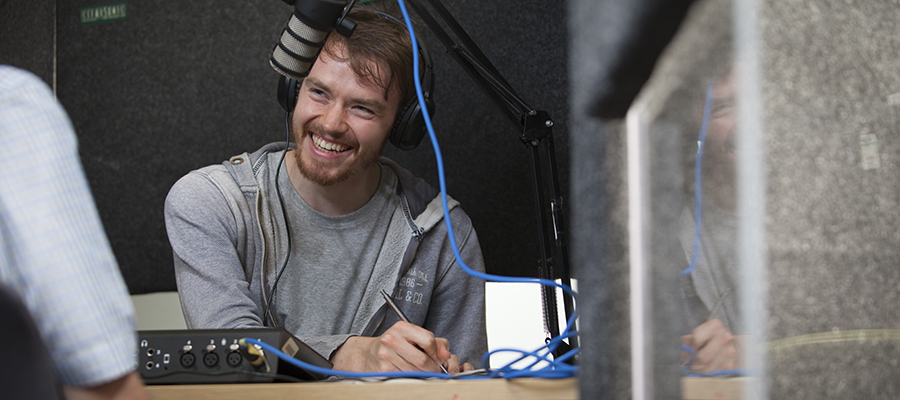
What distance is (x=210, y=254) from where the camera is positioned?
0.97 metres

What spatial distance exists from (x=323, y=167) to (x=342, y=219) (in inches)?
4.0

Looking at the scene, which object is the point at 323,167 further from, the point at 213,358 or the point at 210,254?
the point at 213,358

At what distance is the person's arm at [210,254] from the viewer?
0.88 metres

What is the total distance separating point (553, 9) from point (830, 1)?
4.29 ft

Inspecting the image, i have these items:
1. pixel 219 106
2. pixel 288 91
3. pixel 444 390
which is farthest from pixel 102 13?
pixel 444 390

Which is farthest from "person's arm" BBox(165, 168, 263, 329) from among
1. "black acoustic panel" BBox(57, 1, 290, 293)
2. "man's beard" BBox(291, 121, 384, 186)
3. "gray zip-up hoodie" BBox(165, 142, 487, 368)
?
"black acoustic panel" BBox(57, 1, 290, 293)

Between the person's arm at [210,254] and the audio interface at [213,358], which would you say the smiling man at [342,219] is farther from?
the audio interface at [213,358]

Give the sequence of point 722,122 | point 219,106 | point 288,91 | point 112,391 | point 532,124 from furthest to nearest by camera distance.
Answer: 1. point 219,106
2. point 288,91
3. point 532,124
4. point 112,391
5. point 722,122

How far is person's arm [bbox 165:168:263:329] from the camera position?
878 millimetres

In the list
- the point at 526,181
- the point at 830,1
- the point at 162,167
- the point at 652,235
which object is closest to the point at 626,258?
the point at 652,235

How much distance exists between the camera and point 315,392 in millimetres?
558

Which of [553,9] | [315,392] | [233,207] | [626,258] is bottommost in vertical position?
[315,392]

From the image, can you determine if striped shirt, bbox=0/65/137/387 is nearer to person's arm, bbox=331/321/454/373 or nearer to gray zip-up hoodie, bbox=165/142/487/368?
person's arm, bbox=331/321/454/373

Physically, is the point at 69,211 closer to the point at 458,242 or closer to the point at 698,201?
the point at 698,201
